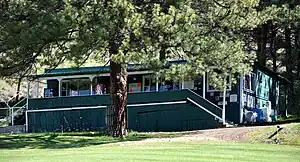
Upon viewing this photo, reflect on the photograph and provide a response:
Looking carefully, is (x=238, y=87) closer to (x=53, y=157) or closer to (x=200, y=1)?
(x=200, y=1)

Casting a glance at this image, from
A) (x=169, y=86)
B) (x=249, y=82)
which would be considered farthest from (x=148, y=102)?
(x=249, y=82)

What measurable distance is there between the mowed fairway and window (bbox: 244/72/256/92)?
40.3 ft

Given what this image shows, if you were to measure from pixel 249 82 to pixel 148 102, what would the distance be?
5.81 meters

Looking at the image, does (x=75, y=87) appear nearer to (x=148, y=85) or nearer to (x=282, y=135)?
(x=148, y=85)

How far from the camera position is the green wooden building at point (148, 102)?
2711 cm

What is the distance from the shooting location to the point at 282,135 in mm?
18797

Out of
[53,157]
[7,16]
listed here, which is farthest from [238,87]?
[53,157]

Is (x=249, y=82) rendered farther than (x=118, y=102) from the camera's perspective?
Yes

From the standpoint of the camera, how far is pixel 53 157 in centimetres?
1336

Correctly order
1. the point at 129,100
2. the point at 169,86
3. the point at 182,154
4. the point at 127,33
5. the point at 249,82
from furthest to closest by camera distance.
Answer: the point at 249,82 → the point at 169,86 → the point at 129,100 → the point at 127,33 → the point at 182,154

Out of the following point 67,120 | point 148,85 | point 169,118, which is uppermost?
point 148,85

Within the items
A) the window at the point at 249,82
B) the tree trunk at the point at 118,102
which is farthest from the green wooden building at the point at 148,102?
the tree trunk at the point at 118,102

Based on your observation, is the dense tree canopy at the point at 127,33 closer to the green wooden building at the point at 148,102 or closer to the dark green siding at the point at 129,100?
the green wooden building at the point at 148,102

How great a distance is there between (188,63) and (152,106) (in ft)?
31.2
